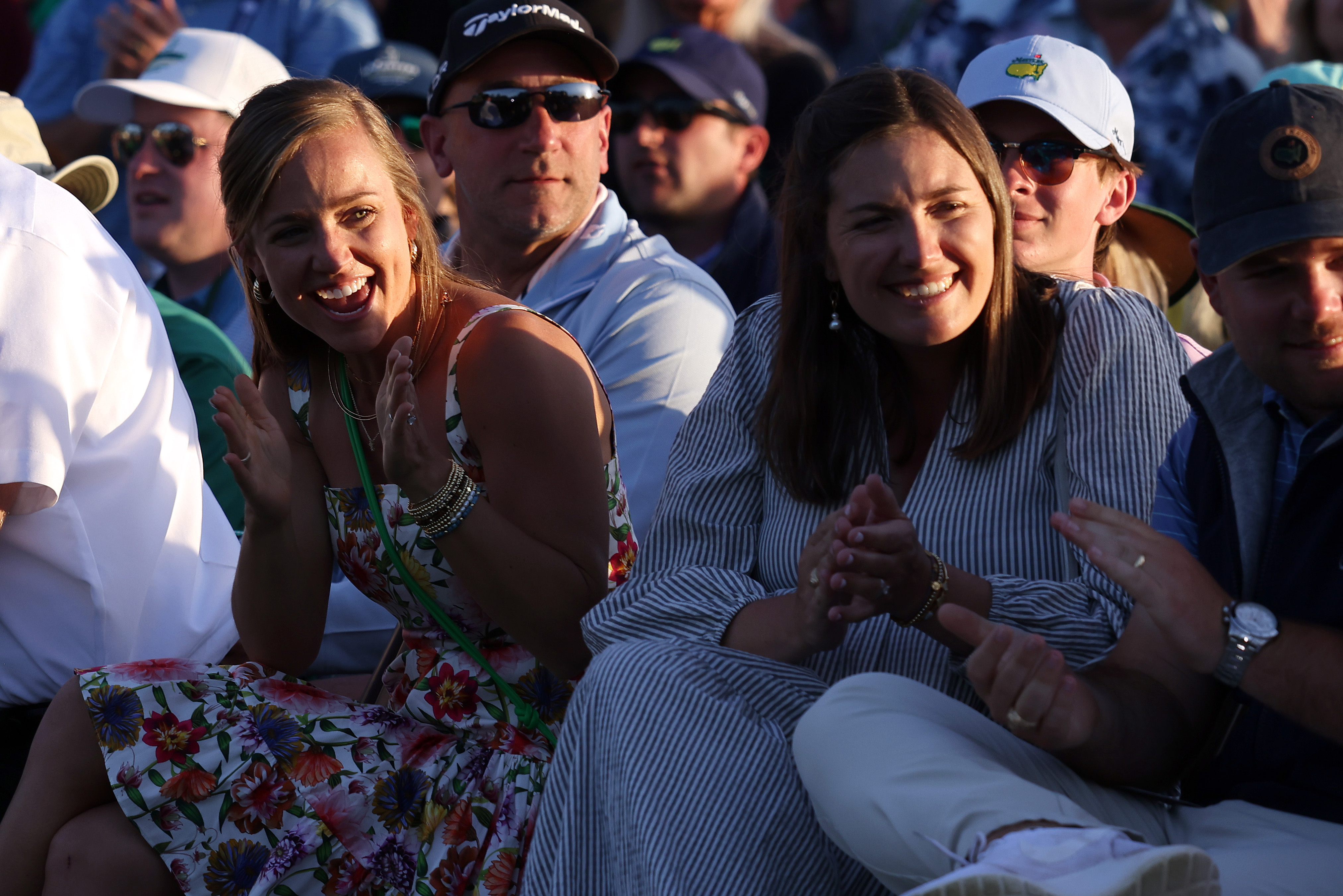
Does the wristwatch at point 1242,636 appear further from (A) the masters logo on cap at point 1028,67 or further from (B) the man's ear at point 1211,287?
(A) the masters logo on cap at point 1028,67

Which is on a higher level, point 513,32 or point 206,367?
point 513,32

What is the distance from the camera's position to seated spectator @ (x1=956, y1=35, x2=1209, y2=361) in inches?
122

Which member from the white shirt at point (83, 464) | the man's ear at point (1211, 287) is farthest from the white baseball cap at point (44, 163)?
the man's ear at point (1211, 287)

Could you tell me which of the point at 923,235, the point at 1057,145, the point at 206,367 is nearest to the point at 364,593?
the point at 206,367

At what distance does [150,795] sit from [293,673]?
1.50 ft

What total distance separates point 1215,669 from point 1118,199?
1741 mm

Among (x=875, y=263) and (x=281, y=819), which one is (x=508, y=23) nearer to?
(x=875, y=263)

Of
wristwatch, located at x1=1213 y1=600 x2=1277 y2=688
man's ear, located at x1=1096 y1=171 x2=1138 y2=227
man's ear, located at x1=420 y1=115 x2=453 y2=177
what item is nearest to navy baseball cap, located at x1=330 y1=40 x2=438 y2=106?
man's ear, located at x1=420 y1=115 x2=453 y2=177

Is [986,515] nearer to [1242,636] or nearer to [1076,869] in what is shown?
[1242,636]

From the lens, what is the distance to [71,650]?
103 inches

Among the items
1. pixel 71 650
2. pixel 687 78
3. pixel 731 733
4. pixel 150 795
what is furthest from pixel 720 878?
pixel 687 78

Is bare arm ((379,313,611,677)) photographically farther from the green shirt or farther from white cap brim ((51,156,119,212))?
white cap brim ((51,156,119,212))

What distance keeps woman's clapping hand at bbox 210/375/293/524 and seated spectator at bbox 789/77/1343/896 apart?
1099mm

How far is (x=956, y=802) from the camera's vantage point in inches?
64.9
